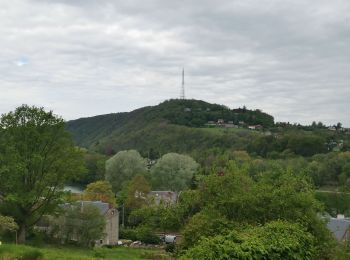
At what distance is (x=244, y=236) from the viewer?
1365 centimetres

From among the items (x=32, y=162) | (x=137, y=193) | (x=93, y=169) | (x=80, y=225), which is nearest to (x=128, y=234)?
(x=137, y=193)

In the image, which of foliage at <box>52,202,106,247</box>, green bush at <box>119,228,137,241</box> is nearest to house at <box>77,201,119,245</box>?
green bush at <box>119,228,137,241</box>

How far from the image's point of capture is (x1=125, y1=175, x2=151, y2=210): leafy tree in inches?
2484

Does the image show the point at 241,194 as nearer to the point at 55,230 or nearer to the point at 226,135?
the point at 55,230

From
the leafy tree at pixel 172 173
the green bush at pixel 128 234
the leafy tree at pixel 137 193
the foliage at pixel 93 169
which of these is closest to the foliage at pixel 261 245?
the green bush at pixel 128 234

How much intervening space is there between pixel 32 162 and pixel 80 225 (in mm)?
10646

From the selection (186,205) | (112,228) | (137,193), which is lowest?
(112,228)

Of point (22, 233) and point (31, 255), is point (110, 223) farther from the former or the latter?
point (31, 255)

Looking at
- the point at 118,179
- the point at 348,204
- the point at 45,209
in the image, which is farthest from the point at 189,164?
the point at 45,209

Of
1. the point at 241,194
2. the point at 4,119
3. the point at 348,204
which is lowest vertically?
the point at 348,204

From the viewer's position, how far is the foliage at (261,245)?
470 inches

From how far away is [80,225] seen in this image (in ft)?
132

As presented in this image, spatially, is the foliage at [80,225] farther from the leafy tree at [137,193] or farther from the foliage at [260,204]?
the foliage at [260,204]

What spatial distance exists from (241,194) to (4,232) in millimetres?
18998
